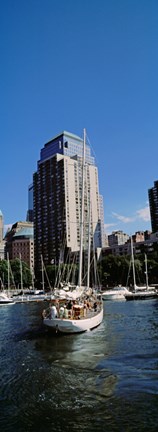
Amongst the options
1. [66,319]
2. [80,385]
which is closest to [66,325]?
[66,319]

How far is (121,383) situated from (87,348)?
11.3 meters

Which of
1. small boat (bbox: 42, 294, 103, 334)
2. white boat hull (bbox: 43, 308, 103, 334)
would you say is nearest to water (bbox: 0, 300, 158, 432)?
white boat hull (bbox: 43, 308, 103, 334)

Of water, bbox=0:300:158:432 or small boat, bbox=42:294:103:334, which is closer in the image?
water, bbox=0:300:158:432

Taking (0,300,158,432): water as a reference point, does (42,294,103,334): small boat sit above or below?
above

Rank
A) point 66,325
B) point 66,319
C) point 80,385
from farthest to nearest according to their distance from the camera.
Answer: point 66,319, point 66,325, point 80,385

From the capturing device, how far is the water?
50.6 ft

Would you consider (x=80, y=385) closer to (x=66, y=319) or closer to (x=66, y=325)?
(x=66, y=325)

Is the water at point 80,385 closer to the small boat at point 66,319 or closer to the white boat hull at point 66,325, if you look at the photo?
the white boat hull at point 66,325

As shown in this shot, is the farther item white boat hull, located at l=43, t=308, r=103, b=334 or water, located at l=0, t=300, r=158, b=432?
white boat hull, located at l=43, t=308, r=103, b=334

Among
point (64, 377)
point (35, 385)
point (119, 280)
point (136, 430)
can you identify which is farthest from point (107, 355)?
point (119, 280)

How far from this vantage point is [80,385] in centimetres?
2023

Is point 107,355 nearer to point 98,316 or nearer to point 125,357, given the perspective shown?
point 125,357

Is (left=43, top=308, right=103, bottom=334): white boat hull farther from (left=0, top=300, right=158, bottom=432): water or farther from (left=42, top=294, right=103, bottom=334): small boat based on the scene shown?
(left=0, top=300, right=158, bottom=432): water

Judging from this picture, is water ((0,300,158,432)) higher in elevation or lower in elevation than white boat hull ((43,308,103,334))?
lower
